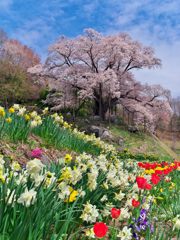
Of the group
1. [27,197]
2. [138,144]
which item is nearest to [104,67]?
[138,144]

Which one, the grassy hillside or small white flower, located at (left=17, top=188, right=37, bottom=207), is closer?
small white flower, located at (left=17, top=188, right=37, bottom=207)

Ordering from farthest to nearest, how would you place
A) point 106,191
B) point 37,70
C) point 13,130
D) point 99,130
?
1. point 37,70
2. point 99,130
3. point 13,130
4. point 106,191

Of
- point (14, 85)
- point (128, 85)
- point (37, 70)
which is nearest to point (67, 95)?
point (37, 70)

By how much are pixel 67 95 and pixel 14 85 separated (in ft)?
19.8

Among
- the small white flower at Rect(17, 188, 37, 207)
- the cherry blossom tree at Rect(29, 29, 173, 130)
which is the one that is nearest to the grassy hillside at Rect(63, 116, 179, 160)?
the cherry blossom tree at Rect(29, 29, 173, 130)

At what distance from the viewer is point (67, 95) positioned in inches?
711

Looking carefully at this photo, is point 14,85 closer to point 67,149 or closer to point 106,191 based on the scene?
point 67,149

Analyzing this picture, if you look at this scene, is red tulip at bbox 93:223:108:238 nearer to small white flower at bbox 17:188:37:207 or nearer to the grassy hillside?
small white flower at bbox 17:188:37:207

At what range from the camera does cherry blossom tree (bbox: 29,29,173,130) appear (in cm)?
1550

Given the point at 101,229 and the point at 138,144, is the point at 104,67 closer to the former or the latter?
the point at 138,144

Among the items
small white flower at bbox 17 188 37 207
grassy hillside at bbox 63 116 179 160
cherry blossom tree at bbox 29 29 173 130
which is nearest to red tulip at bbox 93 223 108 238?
small white flower at bbox 17 188 37 207

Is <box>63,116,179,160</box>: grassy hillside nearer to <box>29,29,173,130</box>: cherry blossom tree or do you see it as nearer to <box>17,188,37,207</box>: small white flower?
<box>29,29,173,130</box>: cherry blossom tree

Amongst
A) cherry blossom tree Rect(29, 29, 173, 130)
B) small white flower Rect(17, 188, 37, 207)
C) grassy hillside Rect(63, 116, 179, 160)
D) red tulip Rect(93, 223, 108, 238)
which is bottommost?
grassy hillside Rect(63, 116, 179, 160)

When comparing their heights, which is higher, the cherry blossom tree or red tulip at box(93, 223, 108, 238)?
the cherry blossom tree
